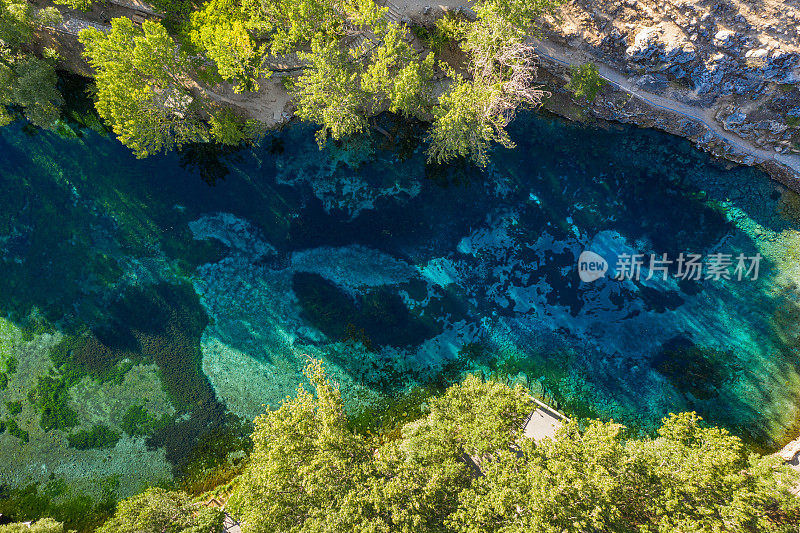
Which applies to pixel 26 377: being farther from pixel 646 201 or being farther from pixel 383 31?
pixel 646 201

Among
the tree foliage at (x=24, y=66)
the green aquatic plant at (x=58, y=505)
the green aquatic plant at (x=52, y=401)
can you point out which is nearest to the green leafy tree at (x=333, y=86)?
the tree foliage at (x=24, y=66)

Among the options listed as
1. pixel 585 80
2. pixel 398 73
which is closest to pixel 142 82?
pixel 398 73

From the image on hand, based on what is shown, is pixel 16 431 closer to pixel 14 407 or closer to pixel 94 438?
pixel 14 407

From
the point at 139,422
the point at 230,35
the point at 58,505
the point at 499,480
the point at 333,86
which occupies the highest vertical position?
the point at 333,86

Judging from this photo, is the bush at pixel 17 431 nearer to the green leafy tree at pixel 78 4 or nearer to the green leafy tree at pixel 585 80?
the green leafy tree at pixel 78 4

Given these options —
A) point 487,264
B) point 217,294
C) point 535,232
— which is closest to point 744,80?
point 535,232

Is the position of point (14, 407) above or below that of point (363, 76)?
below
